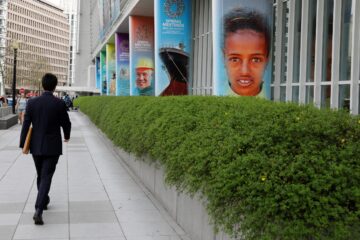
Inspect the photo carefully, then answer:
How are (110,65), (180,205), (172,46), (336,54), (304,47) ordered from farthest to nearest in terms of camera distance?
(110,65), (172,46), (304,47), (336,54), (180,205)

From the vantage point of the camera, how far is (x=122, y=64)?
134 ft

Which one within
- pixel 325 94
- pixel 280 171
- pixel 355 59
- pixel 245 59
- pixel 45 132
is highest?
pixel 245 59

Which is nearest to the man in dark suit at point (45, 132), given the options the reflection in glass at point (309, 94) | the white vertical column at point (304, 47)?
the reflection in glass at point (309, 94)

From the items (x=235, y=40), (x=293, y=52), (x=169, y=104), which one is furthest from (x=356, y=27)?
(x=169, y=104)

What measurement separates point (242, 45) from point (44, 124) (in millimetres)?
10637

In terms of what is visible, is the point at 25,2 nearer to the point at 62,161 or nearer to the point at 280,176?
the point at 62,161

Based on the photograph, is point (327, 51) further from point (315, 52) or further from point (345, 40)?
point (345, 40)

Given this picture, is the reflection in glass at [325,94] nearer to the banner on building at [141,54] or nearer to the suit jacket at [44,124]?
the suit jacket at [44,124]

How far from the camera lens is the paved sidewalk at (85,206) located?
6.34m

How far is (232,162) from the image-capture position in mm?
4535

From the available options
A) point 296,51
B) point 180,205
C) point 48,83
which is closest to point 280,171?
point 180,205

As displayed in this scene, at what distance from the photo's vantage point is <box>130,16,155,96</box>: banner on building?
3181cm

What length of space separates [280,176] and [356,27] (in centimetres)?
939

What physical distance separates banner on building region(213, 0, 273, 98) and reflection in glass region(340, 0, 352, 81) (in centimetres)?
362
